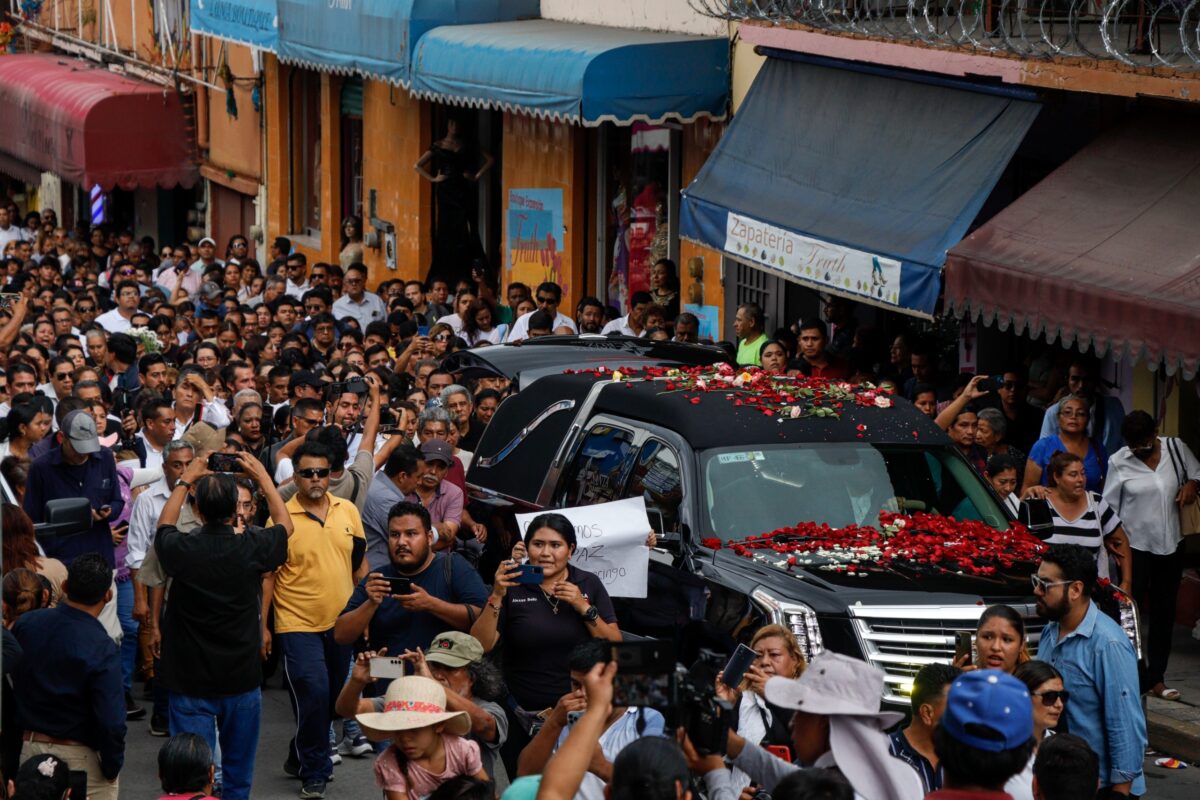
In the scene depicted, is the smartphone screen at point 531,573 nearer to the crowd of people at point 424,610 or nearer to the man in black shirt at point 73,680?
the crowd of people at point 424,610

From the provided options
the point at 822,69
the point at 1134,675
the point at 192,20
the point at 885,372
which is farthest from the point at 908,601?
the point at 192,20

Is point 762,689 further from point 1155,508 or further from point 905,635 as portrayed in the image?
point 1155,508

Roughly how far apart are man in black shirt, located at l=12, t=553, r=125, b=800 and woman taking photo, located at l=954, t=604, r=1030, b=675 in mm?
3550

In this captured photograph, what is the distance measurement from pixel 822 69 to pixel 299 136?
14361 mm

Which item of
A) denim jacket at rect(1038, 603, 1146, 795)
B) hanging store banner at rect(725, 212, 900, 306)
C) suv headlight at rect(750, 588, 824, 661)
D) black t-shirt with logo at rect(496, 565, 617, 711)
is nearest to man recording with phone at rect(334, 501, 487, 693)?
black t-shirt with logo at rect(496, 565, 617, 711)

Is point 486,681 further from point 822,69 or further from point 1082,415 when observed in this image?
point 822,69

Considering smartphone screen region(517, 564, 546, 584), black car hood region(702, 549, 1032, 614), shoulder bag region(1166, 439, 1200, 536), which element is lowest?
shoulder bag region(1166, 439, 1200, 536)

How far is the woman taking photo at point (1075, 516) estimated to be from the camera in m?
10.6

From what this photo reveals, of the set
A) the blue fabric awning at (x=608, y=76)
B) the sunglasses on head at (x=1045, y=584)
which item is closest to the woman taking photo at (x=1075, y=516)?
the sunglasses on head at (x=1045, y=584)

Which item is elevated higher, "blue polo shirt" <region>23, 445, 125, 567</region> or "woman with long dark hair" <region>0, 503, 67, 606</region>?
"woman with long dark hair" <region>0, 503, 67, 606</region>

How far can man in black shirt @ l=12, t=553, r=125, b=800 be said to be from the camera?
8.12 metres

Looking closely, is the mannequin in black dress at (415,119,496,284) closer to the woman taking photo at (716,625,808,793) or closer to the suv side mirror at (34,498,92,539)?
the suv side mirror at (34,498,92,539)

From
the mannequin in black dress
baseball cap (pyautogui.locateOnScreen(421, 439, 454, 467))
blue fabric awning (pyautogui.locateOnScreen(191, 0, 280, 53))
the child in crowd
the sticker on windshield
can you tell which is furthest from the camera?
blue fabric awning (pyautogui.locateOnScreen(191, 0, 280, 53))

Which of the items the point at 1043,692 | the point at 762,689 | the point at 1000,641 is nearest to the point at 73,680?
the point at 762,689
